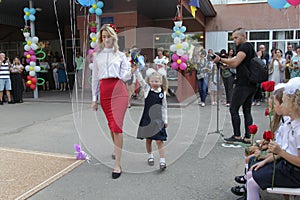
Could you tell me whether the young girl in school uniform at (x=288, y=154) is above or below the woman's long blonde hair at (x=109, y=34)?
below

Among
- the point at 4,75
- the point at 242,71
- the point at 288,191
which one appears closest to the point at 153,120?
the point at 242,71

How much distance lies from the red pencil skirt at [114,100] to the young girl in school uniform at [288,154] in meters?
1.61

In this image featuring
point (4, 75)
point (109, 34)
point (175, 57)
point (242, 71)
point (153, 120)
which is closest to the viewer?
point (109, 34)

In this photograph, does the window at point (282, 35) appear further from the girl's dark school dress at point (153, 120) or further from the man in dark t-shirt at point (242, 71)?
the girl's dark school dress at point (153, 120)

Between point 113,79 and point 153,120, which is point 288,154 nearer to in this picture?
point 153,120

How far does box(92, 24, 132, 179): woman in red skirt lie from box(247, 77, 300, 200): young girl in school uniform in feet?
5.26

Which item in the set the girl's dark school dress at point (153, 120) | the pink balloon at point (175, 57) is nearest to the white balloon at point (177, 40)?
the pink balloon at point (175, 57)

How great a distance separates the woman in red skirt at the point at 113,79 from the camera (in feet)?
10.5

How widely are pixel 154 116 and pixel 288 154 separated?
5.47 ft

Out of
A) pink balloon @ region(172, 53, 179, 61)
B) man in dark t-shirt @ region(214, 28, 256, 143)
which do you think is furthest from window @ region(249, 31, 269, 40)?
man in dark t-shirt @ region(214, 28, 256, 143)

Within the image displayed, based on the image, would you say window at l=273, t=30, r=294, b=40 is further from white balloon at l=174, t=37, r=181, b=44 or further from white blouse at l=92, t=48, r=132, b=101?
white blouse at l=92, t=48, r=132, b=101

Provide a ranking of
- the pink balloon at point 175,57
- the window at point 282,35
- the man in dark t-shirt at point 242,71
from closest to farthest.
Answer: the man in dark t-shirt at point 242,71, the pink balloon at point 175,57, the window at point 282,35

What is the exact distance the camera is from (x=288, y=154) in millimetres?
1939

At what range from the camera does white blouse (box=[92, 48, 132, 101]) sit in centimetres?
318
